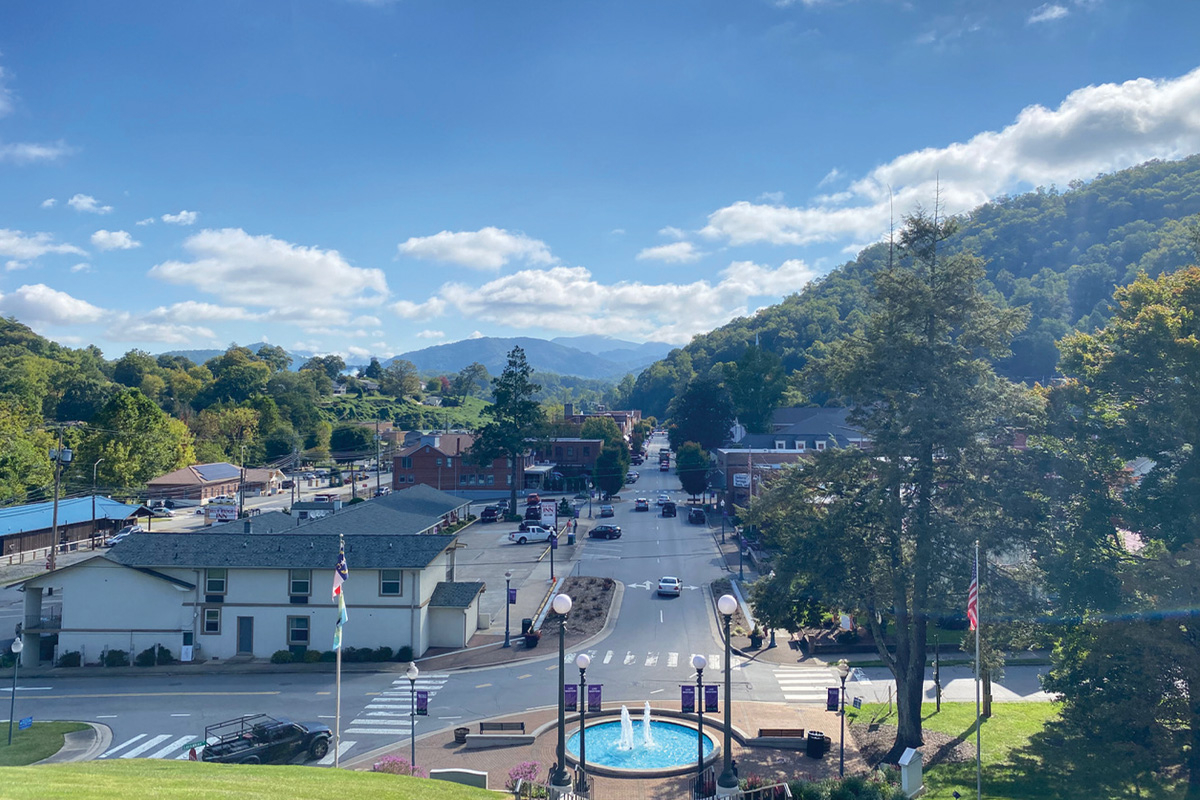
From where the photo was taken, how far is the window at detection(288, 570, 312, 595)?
104 ft

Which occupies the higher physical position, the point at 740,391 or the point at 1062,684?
the point at 740,391

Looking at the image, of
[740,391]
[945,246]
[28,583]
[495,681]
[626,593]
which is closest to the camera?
[945,246]

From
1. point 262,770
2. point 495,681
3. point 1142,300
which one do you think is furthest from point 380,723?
point 1142,300

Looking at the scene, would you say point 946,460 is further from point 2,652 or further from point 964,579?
point 2,652

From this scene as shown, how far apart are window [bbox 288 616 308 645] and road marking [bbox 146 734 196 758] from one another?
854 cm

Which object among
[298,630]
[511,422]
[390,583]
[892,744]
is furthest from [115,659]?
[511,422]

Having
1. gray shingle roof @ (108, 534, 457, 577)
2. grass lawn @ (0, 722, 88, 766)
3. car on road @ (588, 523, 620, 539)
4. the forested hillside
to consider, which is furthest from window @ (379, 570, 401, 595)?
the forested hillside

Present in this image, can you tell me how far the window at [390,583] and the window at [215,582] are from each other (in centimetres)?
720

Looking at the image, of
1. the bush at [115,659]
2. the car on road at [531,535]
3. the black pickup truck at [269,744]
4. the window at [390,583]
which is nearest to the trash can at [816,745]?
the black pickup truck at [269,744]

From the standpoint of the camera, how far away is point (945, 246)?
77.2 feet

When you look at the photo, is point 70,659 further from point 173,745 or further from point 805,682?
point 805,682

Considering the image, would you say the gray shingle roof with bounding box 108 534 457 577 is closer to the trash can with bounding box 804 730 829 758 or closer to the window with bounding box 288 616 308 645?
the window with bounding box 288 616 308 645

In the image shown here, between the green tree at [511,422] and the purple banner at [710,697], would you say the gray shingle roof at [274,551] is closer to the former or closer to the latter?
the purple banner at [710,697]

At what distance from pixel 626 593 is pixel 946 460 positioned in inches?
954
